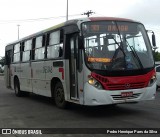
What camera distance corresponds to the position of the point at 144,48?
1168 cm

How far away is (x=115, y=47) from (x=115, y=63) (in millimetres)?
517

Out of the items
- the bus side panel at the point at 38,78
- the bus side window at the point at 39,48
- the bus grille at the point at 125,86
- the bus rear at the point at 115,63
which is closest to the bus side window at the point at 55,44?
the bus side window at the point at 39,48

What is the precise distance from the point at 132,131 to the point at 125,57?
120 inches

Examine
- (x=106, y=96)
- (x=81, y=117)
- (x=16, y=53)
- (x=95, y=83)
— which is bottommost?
(x=81, y=117)

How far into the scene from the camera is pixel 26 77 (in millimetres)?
17422

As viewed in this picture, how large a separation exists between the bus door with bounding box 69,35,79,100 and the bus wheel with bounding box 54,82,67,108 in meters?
0.99

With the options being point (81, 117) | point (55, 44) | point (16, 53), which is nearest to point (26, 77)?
point (16, 53)

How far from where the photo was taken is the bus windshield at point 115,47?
36.2 ft

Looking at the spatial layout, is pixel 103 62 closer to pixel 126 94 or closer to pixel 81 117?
pixel 126 94

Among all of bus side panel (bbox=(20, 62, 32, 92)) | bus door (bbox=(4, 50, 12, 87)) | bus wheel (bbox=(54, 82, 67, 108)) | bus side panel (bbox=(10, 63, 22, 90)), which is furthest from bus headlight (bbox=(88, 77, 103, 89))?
bus door (bbox=(4, 50, 12, 87))

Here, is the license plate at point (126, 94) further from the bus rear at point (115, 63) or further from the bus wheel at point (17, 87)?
the bus wheel at point (17, 87)

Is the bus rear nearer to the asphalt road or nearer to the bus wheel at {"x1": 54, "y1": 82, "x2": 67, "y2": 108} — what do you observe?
the asphalt road

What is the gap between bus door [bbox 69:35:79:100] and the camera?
11.8m

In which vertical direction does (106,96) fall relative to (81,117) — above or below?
above
